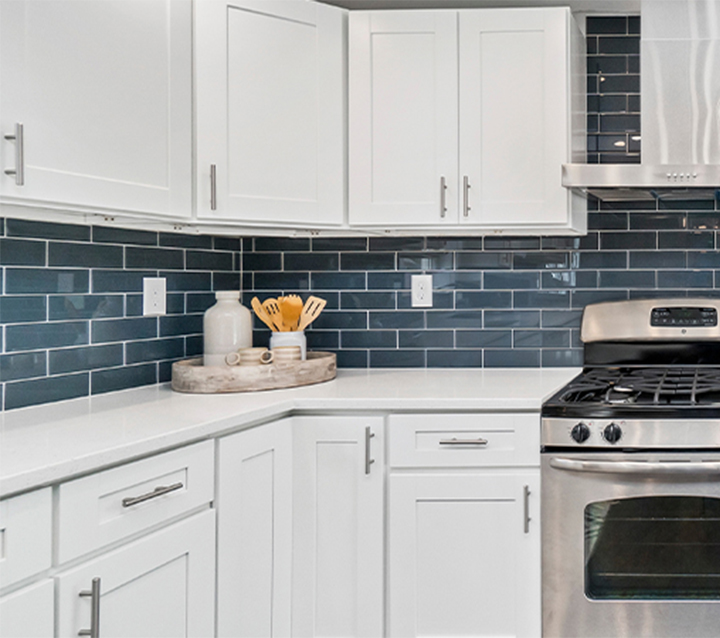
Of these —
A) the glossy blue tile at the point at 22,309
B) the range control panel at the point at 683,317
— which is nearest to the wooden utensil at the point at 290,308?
the glossy blue tile at the point at 22,309

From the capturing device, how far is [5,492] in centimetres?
125

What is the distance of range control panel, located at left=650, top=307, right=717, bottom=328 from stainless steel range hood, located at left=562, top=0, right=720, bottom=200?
0.44 m

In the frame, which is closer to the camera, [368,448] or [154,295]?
[368,448]

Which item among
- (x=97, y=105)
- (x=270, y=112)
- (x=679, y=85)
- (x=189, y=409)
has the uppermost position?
(x=679, y=85)

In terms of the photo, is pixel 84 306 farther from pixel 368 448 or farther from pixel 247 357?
pixel 368 448

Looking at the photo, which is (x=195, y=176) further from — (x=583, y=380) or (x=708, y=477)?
(x=708, y=477)

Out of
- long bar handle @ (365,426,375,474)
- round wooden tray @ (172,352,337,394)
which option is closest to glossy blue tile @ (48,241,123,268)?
round wooden tray @ (172,352,337,394)

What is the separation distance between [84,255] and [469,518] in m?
1.27

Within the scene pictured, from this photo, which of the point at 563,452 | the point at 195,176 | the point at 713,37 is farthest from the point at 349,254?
the point at 713,37

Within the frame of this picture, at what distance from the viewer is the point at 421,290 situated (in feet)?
9.30

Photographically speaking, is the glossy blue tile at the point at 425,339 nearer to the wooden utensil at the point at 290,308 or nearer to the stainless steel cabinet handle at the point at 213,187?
the wooden utensil at the point at 290,308

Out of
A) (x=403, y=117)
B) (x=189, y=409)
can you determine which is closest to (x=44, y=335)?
(x=189, y=409)

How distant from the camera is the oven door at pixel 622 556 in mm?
2090

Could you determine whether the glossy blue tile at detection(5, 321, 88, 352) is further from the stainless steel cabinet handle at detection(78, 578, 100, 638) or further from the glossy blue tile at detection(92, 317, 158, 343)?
the stainless steel cabinet handle at detection(78, 578, 100, 638)
